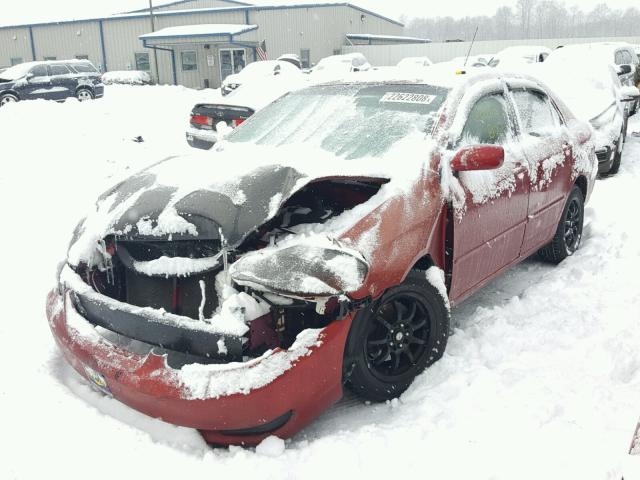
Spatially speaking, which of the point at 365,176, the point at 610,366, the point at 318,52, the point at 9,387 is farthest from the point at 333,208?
the point at 318,52

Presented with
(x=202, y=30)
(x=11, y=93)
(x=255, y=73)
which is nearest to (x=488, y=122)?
(x=255, y=73)

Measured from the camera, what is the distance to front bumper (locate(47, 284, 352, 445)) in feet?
7.72

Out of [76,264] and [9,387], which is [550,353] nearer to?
[76,264]

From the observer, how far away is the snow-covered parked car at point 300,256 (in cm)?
241

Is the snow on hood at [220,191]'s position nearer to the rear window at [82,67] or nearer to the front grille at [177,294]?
the front grille at [177,294]

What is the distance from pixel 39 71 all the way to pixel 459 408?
18.7m

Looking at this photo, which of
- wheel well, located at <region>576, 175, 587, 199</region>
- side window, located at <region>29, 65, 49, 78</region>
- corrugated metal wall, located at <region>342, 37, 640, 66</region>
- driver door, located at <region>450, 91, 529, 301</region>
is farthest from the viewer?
corrugated metal wall, located at <region>342, 37, 640, 66</region>

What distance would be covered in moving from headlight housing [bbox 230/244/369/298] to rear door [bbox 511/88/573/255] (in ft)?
6.48

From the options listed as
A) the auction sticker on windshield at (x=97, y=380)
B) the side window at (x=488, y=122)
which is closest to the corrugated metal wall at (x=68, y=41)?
the side window at (x=488, y=122)

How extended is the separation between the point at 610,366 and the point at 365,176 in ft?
5.66

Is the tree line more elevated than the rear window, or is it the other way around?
the tree line

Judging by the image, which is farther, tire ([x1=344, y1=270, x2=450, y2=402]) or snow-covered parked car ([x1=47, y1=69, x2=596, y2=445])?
tire ([x1=344, y1=270, x2=450, y2=402])

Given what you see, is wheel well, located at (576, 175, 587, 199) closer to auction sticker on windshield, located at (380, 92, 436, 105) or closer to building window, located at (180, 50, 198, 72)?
auction sticker on windshield, located at (380, 92, 436, 105)

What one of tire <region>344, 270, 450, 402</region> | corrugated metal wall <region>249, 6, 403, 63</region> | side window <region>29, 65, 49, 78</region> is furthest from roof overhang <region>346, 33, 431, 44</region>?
tire <region>344, 270, 450, 402</region>
